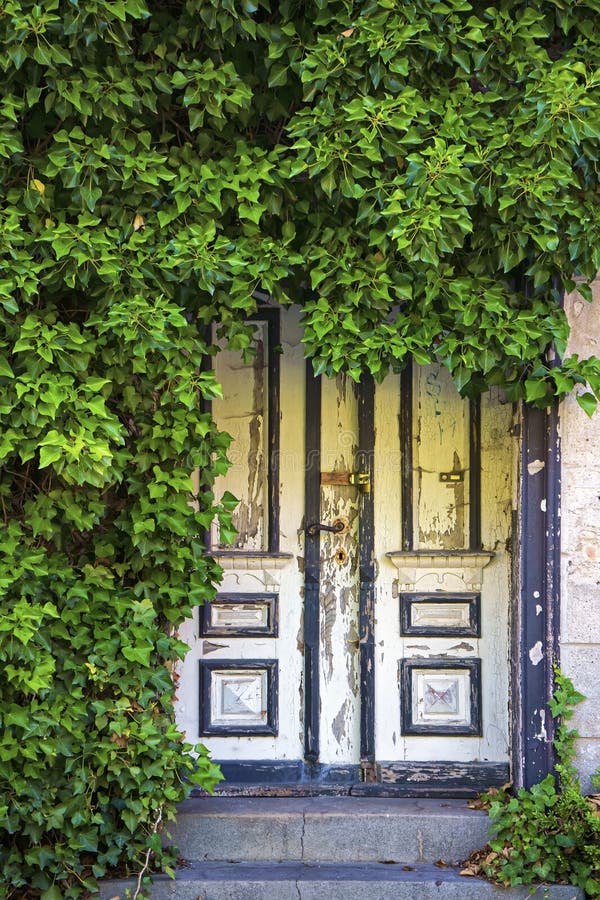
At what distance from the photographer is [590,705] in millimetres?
4316

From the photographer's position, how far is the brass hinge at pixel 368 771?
4.70 meters

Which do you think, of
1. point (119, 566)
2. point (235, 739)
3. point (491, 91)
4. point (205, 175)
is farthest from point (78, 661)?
point (491, 91)

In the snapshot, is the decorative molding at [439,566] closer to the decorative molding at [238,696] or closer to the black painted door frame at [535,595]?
the black painted door frame at [535,595]

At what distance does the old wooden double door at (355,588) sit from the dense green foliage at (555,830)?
408 millimetres

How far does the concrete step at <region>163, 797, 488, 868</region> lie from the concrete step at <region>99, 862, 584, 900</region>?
12cm

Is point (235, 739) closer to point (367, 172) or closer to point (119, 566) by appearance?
point (119, 566)

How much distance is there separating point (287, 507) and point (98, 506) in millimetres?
1001

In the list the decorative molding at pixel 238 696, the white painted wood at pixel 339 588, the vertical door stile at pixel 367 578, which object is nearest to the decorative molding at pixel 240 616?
the decorative molding at pixel 238 696

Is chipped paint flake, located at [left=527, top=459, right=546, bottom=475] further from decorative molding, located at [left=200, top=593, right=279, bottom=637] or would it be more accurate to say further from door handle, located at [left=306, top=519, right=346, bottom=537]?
decorative molding, located at [left=200, top=593, right=279, bottom=637]

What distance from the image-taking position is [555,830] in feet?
13.8

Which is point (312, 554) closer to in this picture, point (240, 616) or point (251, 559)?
point (251, 559)

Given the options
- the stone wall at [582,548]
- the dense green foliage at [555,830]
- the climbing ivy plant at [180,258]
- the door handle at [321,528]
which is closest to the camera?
the climbing ivy plant at [180,258]

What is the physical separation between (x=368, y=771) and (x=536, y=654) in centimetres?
95

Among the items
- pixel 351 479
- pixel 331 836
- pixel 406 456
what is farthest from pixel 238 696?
pixel 406 456
